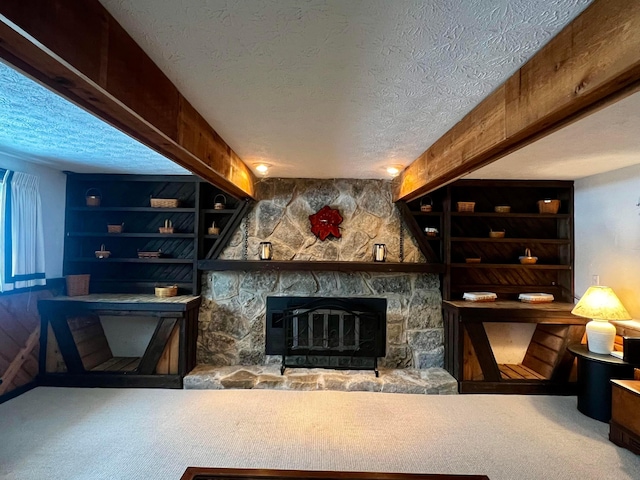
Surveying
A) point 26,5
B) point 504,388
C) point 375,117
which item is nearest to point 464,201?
point 504,388

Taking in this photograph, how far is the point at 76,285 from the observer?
3.52 metres

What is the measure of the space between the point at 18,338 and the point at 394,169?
4053mm

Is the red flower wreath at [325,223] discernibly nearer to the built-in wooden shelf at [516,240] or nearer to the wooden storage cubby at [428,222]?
the wooden storage cubby at [428,222]

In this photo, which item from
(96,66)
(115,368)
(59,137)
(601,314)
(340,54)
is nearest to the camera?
(96,66)

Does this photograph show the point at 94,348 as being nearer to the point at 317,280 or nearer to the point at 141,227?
the point at 141,227

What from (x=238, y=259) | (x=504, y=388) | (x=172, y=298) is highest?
(x=238, y=259)

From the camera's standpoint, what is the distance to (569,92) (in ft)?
Answer: 3.63

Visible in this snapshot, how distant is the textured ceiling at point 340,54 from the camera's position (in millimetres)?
1071

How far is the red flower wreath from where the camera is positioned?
3736mm

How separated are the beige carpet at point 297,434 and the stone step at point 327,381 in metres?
0.09

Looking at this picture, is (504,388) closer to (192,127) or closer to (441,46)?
(441,46)

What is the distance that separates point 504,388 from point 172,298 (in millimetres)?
3626

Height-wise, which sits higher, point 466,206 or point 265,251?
point 466,206

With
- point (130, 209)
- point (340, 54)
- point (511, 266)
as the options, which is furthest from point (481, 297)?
point (130, 209)
